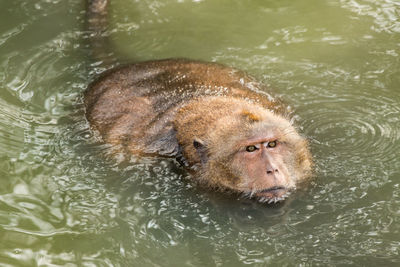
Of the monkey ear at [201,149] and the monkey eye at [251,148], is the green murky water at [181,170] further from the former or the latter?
the monkey eye at [251,148]

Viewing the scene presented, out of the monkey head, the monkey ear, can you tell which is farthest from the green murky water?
the monkey ear

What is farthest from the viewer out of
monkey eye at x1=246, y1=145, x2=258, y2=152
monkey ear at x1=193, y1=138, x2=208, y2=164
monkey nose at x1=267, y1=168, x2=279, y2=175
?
monkey ear at x1=193, y1=138, x2=208, y2=164

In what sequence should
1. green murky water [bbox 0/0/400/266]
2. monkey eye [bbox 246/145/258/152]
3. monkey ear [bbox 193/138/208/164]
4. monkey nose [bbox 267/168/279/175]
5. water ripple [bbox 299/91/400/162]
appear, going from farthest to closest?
water ripple [bbox 299/91/400/162] < monkey ear [bbox 193/138/208/164] < monkey eye [bbox 246/145/258/152] < monkey nose [bbox 267/168/279/175] < green murky water [bbox 0/0/400/266]

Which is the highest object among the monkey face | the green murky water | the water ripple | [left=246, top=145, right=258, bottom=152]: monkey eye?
[left=246, top=145, right=258, bottom=152]: monkey eye

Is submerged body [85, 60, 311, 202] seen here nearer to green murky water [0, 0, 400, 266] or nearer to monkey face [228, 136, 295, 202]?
monkey face [228, 136, 295, 202]

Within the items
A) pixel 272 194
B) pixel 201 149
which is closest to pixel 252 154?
pixel 272 194

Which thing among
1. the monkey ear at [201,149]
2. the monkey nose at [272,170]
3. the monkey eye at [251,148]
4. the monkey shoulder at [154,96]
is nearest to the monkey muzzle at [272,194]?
the monkey nose at [272,170]

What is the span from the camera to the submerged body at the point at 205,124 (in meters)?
5.75

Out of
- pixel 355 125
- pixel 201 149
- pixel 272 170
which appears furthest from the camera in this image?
pixel 355 125

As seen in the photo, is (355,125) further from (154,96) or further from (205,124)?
(154,96)

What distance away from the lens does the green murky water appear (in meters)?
5.38

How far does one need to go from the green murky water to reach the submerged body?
19cm

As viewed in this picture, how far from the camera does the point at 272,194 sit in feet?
18.6

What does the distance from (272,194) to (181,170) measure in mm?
1059
